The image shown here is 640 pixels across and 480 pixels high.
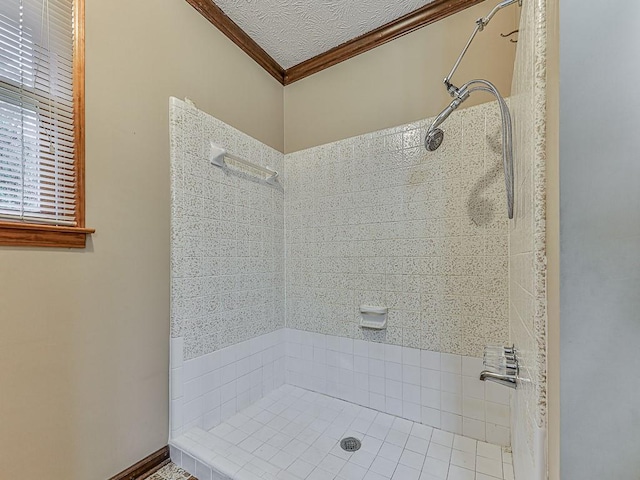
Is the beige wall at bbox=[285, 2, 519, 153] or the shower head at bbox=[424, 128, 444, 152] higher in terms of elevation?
the beige wall at bbox=[285, 2, 519, 153]

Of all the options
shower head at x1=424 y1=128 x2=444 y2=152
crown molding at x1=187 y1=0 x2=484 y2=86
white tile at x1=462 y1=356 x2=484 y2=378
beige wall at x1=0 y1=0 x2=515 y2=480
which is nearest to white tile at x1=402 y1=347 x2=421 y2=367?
white tile at x1=462 y1=356 x2=484 y2=378

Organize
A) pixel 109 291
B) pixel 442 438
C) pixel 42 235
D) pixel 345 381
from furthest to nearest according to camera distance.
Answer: pixel 345 381 < pixel 442 438 < pixel 109 291 < pixel 42 235

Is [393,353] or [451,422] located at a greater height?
[393,353]

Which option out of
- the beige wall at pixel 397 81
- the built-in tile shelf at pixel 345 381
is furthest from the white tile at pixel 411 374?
the beige wall at pixel 397 81

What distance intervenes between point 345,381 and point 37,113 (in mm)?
1979

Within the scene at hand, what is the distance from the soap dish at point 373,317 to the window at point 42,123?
4.70 ft

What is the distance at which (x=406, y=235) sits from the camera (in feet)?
5.62

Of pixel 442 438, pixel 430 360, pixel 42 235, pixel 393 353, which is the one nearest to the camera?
pixel 42 235

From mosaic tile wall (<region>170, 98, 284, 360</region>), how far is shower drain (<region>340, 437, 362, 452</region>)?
2.59 feet

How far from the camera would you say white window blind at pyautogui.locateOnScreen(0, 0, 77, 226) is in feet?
3.11

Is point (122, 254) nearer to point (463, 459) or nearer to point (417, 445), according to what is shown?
point (417, 445)

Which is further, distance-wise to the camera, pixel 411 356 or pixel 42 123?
pixel 411 356

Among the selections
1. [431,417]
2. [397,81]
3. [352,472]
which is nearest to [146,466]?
[352,472]

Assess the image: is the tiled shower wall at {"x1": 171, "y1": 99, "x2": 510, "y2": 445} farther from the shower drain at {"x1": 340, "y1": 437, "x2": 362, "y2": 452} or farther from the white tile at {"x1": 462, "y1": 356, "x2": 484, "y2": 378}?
the shower drain at {"x1": 340, "y1": 437, "x2": 362, "y2": 452}
